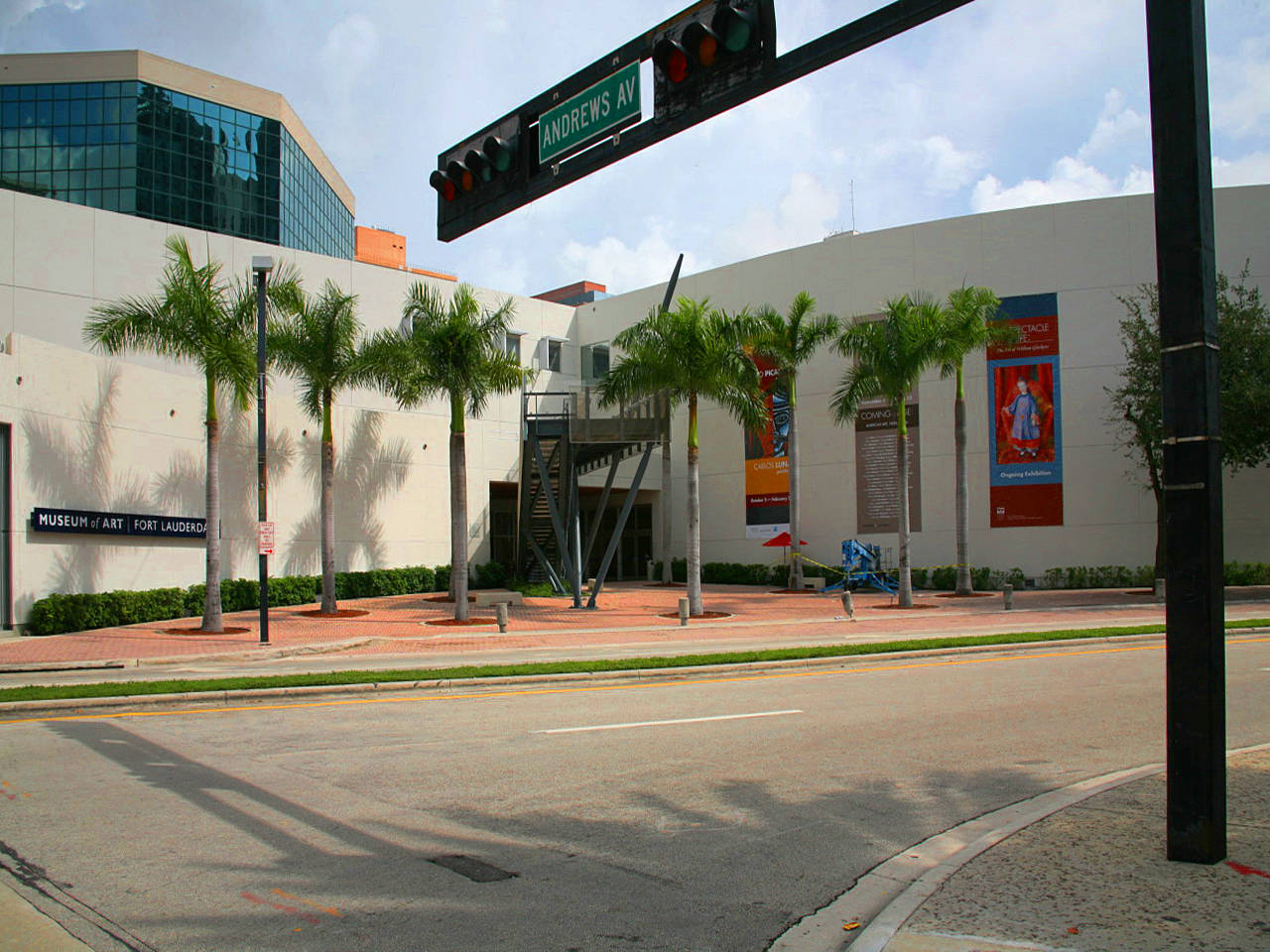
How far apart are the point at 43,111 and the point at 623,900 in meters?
80.2

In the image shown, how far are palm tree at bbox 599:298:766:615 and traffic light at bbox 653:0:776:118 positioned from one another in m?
17.9

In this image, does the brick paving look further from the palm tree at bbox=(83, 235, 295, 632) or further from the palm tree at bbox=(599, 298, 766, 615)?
the palm tree at bbox=(599, 298, 766, 615)

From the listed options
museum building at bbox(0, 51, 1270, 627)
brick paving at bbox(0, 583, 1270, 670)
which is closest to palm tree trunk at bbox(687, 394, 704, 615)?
brick paving at bbox(0, 583, 1270, 670)

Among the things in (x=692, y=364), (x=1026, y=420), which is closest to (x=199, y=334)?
(x=692, y=364)

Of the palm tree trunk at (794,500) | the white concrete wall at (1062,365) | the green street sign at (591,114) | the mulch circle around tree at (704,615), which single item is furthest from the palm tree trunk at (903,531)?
the green street sign at (591,114)

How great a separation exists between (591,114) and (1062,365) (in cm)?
3277

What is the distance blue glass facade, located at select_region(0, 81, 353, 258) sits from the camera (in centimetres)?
6856

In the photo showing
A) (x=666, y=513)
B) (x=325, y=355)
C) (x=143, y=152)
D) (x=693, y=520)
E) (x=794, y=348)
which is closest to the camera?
(x=693, y=520)

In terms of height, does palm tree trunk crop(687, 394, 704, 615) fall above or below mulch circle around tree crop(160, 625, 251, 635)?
above

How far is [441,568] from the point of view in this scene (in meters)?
36.4

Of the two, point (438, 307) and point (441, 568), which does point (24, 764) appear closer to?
point (438, 307)

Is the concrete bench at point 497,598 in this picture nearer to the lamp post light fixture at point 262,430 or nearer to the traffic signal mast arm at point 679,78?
the lamp post light fixture at point 262,430

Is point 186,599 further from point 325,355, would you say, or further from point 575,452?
point 575,452

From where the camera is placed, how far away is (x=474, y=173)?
33.5ft
